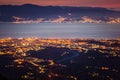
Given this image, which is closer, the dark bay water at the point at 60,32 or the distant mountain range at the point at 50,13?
the dark bay water at the point at 60,32

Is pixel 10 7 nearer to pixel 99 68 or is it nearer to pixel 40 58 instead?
pixel 40 58

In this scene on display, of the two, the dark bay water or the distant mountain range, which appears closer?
the dark bay water

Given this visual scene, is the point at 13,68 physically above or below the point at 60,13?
below

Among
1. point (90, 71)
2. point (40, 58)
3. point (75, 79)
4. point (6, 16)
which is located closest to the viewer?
point (75, 79)

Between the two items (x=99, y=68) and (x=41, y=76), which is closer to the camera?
(x=41, y=76)

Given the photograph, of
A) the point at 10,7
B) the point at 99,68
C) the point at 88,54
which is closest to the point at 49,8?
the point at 10,7

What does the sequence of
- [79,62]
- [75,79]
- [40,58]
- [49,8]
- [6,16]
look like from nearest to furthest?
1. [75,79]
2. [79,62]
3. [40,58]
4. [6,16]
5. [49,8]

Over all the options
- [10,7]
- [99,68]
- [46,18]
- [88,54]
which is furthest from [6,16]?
[99,68]
